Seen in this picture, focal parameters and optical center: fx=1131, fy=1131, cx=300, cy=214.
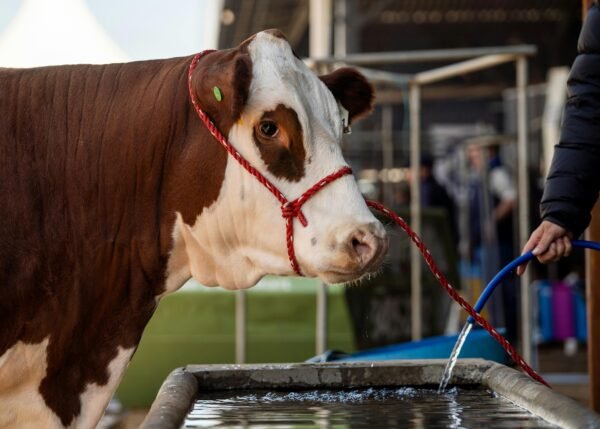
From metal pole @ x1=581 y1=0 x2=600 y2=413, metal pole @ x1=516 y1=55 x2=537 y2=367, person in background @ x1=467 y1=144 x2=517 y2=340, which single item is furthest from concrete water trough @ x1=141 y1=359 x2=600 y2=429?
person in background @ x1=467 y1=144 x2=517 y2=340

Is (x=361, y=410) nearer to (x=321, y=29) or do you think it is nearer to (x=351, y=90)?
(x=351, y=90)

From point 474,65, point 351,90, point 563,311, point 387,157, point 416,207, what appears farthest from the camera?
point 387,157

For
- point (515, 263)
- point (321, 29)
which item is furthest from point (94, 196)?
point (321, 29)

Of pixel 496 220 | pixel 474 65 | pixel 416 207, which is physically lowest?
pixel 496 220

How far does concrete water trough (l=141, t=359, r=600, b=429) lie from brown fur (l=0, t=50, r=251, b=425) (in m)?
0.30

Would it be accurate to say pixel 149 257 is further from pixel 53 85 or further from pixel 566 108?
pixel 566 108

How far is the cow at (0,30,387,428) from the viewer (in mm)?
3076

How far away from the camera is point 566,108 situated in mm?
3334

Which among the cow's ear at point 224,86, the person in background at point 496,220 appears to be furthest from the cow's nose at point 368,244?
the person in background at point 496,220

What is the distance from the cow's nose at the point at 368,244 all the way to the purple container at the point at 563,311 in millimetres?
Answer: 8790

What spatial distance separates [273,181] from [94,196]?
20.9 inches

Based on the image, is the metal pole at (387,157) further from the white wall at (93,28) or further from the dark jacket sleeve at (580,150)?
the dark jacket sleeve at (580,150)

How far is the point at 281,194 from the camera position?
306 centimetres

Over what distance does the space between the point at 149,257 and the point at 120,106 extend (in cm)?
45
